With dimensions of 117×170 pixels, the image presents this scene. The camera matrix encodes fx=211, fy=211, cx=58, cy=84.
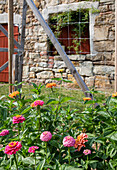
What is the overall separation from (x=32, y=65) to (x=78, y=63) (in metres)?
1.51

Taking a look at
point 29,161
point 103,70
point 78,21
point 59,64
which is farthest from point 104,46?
point 29,161

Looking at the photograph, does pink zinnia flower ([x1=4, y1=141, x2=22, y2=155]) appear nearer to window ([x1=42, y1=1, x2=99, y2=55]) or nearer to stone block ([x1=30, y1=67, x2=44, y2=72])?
window ([x1=42, y1=1, x2=99, y2=55])

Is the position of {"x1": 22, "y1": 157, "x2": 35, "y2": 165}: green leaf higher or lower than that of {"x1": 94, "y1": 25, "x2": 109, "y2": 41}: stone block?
lower

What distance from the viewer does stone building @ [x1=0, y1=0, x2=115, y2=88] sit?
5336 millimetres

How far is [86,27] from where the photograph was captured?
6.00m

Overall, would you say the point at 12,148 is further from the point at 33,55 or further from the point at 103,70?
the point at 33,55

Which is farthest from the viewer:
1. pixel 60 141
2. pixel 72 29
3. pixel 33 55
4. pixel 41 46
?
pixel 33 55

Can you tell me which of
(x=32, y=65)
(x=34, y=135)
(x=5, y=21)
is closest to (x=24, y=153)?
(x=34, y=135)

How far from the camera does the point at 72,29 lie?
6160 mm

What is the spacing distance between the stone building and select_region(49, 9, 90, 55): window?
0.44 feet

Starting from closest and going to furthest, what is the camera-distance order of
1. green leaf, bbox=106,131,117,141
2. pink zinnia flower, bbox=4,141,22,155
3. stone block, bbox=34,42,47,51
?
1. pink zinnia flower, bbox=4,141,22,155
2. green leaf, bbox=106,131,117,141
3. stone block, bbox=34,42,47,51

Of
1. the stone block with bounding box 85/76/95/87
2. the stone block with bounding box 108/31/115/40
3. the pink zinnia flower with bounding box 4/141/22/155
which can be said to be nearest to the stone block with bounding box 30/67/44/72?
the stone block with bounding box 85/76/95/87

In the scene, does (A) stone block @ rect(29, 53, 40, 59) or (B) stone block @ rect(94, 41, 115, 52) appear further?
(A) stone block @ rect(29, 53, 40, 59)

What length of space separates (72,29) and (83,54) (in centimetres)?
84
